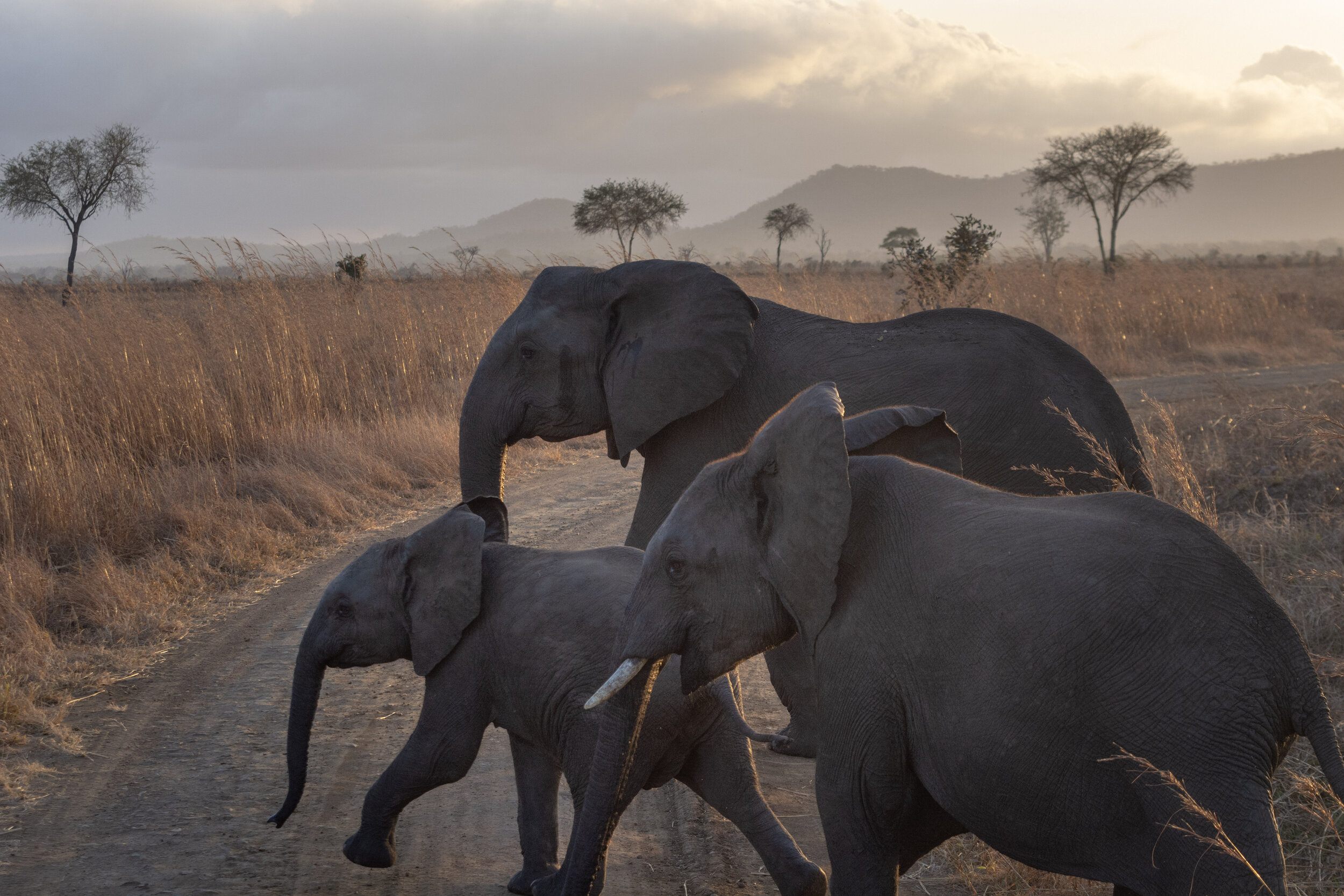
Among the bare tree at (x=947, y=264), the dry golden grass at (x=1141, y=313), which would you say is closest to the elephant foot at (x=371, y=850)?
the dry golden grass at (x=1141, y=313)

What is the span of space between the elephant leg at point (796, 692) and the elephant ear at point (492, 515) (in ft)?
3.60

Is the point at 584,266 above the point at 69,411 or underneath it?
above

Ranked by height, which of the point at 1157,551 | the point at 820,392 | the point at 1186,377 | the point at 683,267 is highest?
the point at 683,267

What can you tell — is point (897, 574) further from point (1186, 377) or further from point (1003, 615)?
point (1186, 377)

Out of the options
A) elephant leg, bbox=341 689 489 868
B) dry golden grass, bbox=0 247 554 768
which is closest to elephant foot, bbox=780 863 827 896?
elephant leg, bbox=341 689 489 868

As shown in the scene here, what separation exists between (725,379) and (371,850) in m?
1.98

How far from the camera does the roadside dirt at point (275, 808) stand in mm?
3262

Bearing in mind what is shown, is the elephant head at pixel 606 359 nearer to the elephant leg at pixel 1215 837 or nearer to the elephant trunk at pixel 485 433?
the elephant trunk at pixel 485 433

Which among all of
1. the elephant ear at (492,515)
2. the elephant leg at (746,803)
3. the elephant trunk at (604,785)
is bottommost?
the elephant leg at (746,803)

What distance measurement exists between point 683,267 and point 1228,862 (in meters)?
2.77

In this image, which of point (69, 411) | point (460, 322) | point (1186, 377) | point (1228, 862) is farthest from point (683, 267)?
point (1186, 377)

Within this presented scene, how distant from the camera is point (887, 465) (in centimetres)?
216

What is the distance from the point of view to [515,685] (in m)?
3.20

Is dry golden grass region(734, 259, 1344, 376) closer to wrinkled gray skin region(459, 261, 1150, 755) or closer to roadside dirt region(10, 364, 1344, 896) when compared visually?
wrinkled gray skin region(459, 261, 1150, 755)
